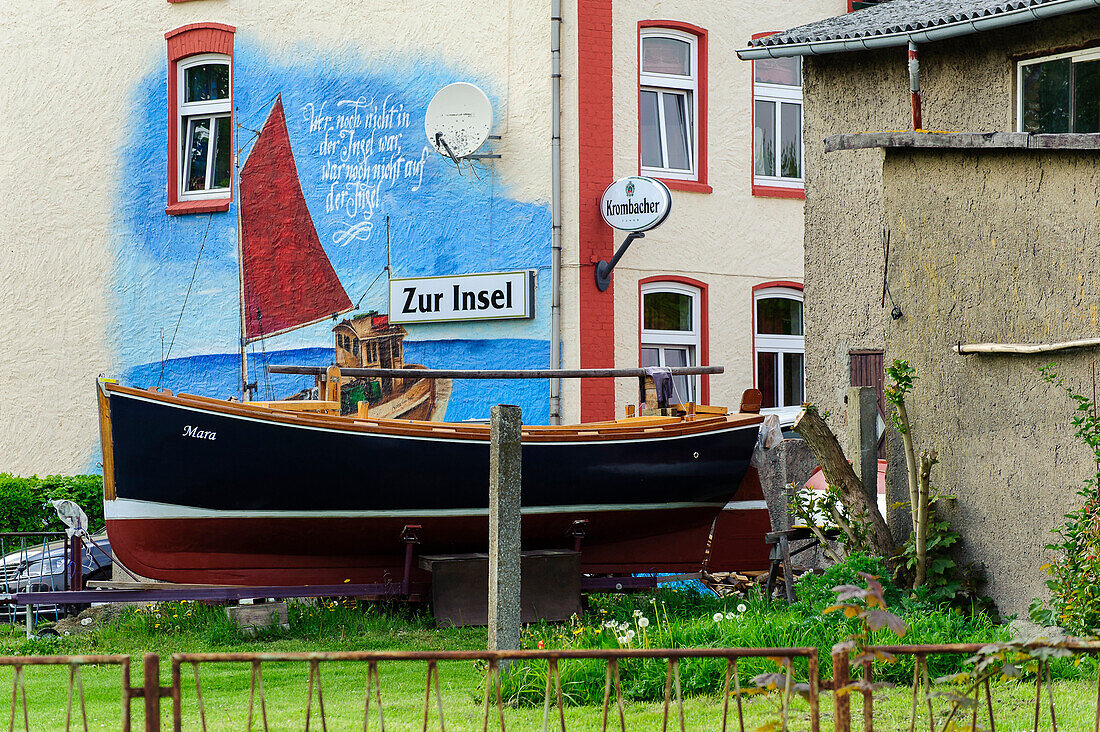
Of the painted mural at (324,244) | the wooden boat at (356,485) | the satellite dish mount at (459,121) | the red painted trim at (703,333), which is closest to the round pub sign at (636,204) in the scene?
the painted mural at (324,244)

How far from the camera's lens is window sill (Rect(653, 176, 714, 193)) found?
15617mm

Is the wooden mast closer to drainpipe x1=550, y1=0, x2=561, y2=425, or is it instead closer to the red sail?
the red sail

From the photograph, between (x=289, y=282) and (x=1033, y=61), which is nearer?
(x=1033, y=61)

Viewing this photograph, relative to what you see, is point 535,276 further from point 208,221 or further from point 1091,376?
point 1091,376

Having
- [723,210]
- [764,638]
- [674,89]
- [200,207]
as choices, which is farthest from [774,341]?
[764,638]

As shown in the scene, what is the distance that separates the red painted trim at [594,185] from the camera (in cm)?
1485

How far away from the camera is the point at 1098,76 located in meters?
9.41

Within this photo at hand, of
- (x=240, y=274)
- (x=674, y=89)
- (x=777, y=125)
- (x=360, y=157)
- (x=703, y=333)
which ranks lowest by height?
(x=703, y=333)

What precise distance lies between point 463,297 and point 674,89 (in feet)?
12.3

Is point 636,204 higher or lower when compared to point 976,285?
higher

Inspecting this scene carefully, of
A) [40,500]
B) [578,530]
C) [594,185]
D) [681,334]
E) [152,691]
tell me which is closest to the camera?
[152,691]

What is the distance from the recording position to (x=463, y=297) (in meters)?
15.3

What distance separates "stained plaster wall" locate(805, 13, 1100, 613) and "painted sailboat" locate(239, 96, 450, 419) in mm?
6751

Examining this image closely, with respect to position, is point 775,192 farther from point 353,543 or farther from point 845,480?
point 845,480
